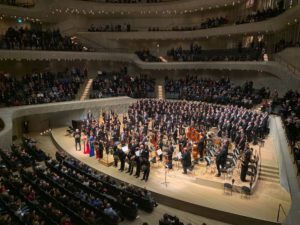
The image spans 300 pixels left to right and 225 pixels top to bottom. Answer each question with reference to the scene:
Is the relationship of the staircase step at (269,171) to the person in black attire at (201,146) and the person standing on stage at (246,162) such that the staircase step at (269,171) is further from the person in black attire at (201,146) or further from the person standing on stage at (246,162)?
the person in black attire at (201,146)

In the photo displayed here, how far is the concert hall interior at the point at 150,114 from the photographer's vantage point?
10820mm

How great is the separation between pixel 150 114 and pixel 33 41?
11318 mm

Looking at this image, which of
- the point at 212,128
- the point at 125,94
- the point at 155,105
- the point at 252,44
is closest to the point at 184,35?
the point at 252,44

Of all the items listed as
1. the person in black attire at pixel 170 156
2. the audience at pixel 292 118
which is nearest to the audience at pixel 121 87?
the audience at pixel 292 118

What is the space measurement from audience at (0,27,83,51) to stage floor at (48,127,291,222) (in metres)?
13.3

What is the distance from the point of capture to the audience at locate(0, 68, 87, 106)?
20.5 meters

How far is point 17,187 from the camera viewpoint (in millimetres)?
10938

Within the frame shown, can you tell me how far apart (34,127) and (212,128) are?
12.5 meters

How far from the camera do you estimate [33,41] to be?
82.1 feet

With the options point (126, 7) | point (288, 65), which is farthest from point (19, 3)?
point (288, 65)

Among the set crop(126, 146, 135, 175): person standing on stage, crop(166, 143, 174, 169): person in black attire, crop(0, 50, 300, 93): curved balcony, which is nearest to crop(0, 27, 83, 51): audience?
crop(0, 50, 300, 93): curved balcony

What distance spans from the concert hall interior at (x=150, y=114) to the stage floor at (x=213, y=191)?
7 cm

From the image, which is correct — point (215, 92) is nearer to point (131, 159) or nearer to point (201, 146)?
point (201, 146)

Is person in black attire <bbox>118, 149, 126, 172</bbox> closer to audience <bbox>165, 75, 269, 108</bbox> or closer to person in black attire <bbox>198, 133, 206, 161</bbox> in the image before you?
person in black attire <bbox>198, 133, 206, 161</bbox>
